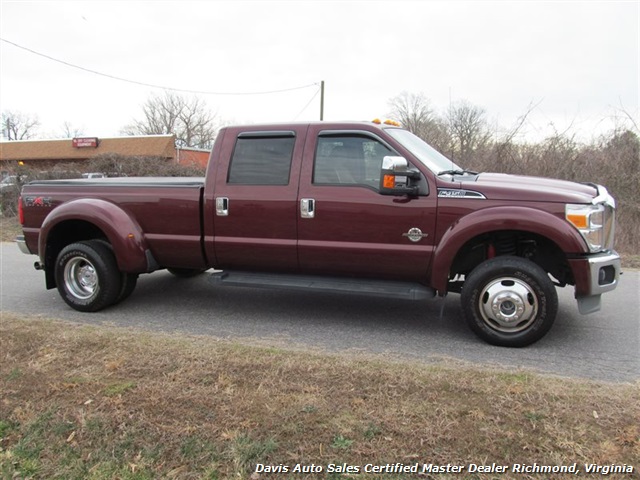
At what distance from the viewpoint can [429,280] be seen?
4387 millimetres

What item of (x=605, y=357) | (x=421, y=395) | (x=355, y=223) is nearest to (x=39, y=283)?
(x=355, y=223)

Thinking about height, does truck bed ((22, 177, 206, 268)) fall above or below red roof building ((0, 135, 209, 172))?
below

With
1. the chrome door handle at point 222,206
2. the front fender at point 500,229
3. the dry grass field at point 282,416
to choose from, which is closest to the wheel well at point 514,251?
the front fender at point 500,229

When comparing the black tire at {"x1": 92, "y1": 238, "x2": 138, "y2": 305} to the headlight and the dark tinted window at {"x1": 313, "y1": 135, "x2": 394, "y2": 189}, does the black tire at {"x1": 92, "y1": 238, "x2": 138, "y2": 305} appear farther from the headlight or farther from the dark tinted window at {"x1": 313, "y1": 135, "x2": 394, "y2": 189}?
the headlight

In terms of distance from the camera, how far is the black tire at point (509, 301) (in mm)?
3990

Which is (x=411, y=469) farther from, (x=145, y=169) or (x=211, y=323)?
(x=145, y=169)

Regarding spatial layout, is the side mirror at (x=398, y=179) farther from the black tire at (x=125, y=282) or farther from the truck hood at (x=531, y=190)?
the black tire at (x=125, y=282)

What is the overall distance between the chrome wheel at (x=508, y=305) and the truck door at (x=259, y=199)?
5.93 feet

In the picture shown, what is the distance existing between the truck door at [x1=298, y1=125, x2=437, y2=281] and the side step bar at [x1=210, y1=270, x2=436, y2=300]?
0.29 feet

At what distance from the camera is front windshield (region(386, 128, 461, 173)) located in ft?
14.5

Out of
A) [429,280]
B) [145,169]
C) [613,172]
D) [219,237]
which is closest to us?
[429,280]

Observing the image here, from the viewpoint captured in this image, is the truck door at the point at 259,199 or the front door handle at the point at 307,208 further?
the truck door at the point at 259,199

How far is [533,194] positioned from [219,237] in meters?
2.94

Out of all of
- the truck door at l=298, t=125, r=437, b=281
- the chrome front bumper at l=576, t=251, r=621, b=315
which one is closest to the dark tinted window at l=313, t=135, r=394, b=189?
the truck door at l=298, t=125, r=437, b=281
